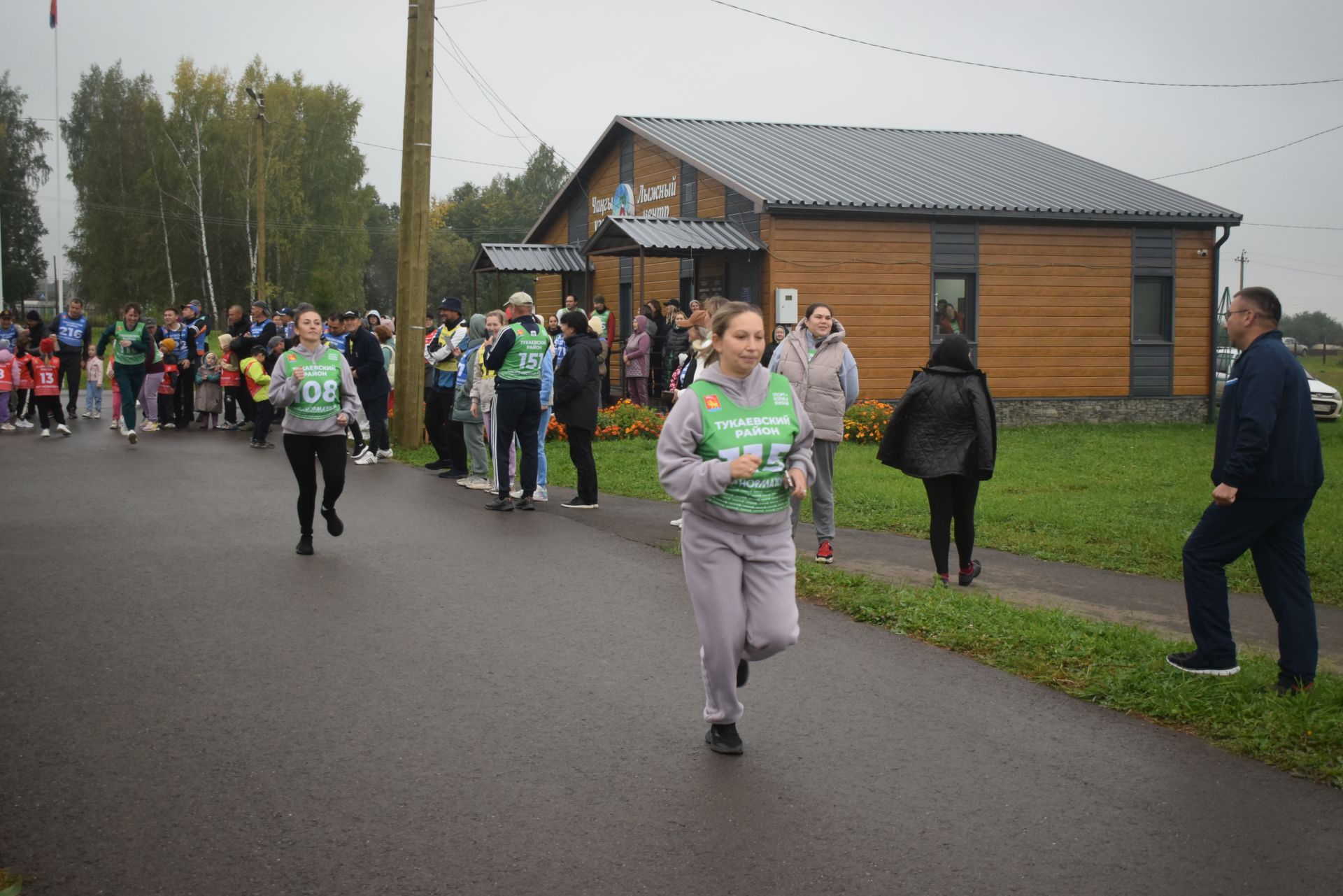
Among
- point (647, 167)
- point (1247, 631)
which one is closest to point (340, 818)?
point (1247, 631)

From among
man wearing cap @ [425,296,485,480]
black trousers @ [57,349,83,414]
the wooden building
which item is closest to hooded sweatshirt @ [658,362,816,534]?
man wearing cap @ [425,296,485,480]

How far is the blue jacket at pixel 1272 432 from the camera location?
618cm

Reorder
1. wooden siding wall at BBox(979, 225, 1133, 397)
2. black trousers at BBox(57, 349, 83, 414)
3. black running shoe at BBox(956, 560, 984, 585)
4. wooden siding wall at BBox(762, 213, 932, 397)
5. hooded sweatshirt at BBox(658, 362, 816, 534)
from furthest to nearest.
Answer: wooden siding wall at BBox(979, 225, 1133, 397) < wooden siding wall at BBox(762, 213, 932, 397) < black trousers at BBox(57, 349, 83, 414) < black running shoe at BBox(956, 560, 984, 585) < hooded sweatshirt at BBox(658, 362, 816, 534)

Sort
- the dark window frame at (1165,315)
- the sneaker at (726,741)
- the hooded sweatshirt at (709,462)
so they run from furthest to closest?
the dark window frame at (1165,315)
the sneaker at (726,741)
the hooded sweatshirt at (709,462)

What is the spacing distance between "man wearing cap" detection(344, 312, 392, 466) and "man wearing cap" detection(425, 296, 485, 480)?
74cm

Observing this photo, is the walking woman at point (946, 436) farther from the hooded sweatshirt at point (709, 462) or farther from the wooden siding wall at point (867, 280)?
the wooden siding wall at point (867, 280)

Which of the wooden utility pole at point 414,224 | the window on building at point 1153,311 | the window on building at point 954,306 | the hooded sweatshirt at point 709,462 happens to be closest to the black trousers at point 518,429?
the wooden utility pole at point 414,224

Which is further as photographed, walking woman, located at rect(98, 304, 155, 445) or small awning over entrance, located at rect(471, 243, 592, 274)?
small awning over entrance, located at rect(471, 243, 592, 274)

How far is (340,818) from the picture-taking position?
4578 millimetres

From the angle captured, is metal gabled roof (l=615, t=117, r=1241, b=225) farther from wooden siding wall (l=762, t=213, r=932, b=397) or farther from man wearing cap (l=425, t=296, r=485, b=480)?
man wearing cap (l=425, t=296, r=485, b=480)

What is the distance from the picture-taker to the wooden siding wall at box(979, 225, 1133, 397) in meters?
25.1

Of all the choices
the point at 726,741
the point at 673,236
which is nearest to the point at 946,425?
the point at 726,741

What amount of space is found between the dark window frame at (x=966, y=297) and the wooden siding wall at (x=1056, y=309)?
108 mm

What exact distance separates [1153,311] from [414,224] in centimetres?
1598
